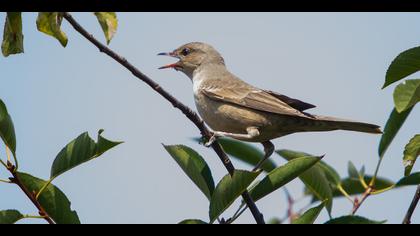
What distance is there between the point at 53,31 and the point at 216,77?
5053 millimetres

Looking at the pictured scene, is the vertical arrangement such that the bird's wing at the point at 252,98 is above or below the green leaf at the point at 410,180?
above

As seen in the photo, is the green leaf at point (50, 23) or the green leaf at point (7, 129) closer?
the green leaf at point (50, 23)

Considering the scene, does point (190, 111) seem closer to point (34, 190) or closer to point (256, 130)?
point (34, 190)

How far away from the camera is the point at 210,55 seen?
353 inches

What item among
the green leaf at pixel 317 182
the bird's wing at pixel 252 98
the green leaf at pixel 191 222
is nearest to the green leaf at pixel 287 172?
the green leaf at pixel 191 222

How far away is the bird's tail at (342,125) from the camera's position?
5.99 meters

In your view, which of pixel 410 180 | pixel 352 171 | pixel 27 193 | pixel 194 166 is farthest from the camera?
pixel 352 171

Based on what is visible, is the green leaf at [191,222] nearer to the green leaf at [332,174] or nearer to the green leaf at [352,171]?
the green leaf at [332,174]

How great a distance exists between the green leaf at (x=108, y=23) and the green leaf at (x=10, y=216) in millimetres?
1070

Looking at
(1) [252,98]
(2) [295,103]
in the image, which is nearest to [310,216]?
(2) [295,103]

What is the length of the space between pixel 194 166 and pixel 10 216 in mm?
1187

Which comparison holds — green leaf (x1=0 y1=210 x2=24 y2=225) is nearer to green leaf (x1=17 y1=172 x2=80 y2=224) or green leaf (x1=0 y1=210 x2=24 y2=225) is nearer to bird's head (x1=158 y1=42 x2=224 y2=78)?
green leaf (x1=17 y1=172 x2=80 y2=224)

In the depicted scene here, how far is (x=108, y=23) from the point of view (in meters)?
3.19

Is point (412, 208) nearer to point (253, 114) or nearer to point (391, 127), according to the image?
point (391, 127)
